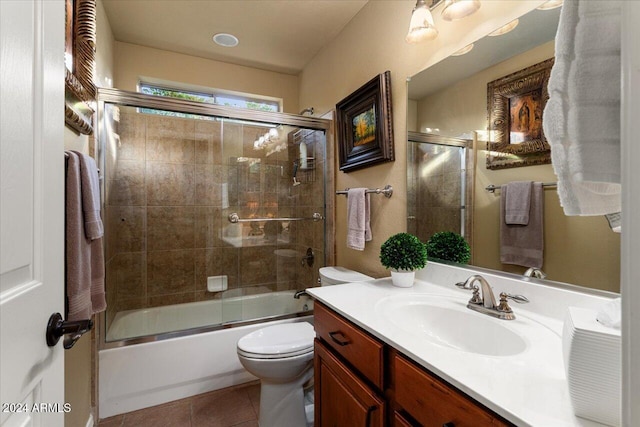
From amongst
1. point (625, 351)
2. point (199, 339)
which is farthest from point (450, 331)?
point (199, 339)

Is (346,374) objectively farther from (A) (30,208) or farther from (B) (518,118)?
(B) (518,118)

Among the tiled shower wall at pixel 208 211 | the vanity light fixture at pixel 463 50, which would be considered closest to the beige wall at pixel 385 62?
the vanity light fixture at pixel 463 50

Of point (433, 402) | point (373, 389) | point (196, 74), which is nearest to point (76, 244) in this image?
point (373, 389)

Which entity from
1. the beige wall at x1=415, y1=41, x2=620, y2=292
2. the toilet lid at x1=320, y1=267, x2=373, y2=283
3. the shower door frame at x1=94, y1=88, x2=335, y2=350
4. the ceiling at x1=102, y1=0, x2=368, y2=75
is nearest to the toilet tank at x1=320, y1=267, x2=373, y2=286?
the toilet lid at x1=320, y1=267, x2=373, y2=283

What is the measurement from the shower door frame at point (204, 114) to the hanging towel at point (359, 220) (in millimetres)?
471

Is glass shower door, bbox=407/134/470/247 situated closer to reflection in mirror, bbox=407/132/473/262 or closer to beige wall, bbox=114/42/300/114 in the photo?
reflection in mirror, bbox=407/132/473/262

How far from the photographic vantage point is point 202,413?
1.75 meters

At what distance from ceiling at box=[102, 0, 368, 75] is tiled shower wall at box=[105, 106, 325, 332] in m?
0.70

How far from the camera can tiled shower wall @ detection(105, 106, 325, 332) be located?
7.76ft

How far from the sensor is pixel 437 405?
688mm

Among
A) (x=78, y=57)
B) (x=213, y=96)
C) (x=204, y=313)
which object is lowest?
(x=204, y=313)

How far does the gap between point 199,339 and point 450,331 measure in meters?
1.63

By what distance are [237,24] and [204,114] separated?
751 millimetres

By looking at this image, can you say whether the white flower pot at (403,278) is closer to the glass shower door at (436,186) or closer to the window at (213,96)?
the glass shower door at (436,186)
